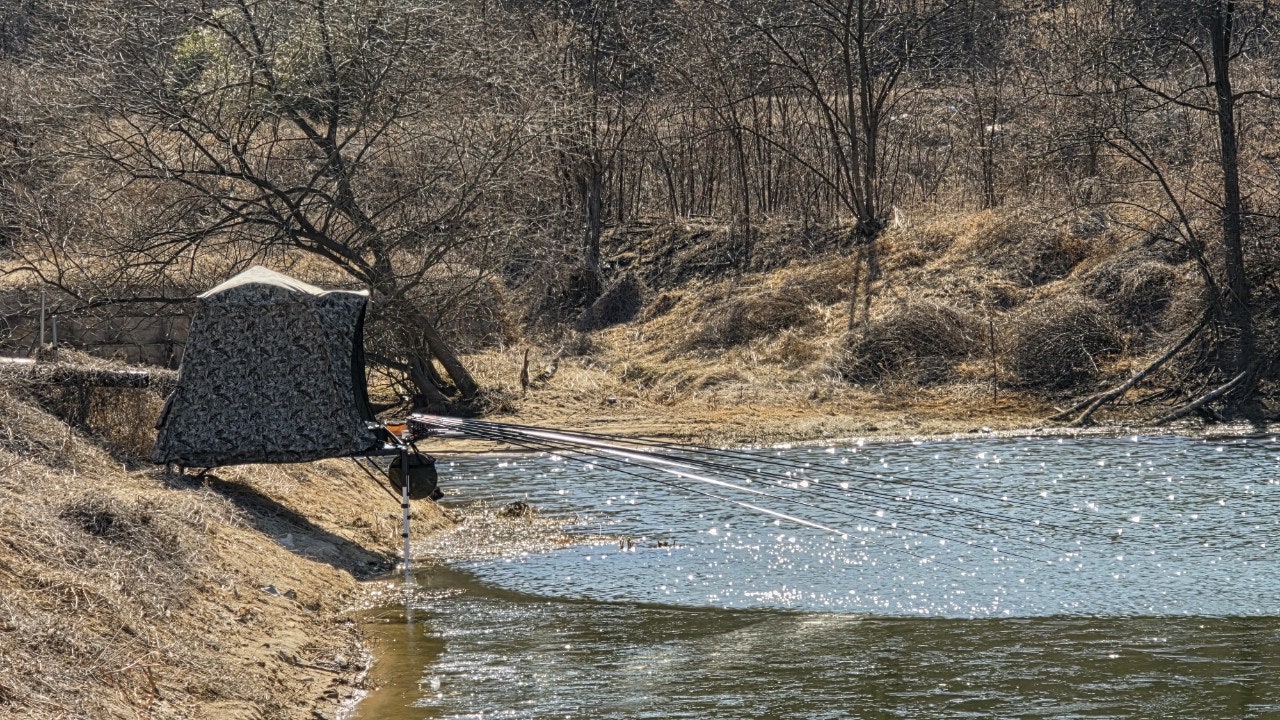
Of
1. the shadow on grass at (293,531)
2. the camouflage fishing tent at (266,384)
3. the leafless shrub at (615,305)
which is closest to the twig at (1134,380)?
the leafless shrub at (615,305)

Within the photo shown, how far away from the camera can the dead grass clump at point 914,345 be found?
21.1 m

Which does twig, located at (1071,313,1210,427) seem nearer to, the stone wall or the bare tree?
the bare tree

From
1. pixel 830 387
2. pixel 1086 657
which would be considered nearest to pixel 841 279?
pixel 830 387

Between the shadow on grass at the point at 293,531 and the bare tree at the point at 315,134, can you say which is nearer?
the shadow on grass at the point at 293,531

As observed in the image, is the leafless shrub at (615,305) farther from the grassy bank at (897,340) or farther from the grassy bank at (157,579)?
the grassy bank at (157,579)

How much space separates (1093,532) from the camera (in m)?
11.8

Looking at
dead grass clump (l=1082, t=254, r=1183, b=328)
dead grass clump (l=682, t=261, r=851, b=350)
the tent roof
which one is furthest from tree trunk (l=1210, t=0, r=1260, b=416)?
the tent roof

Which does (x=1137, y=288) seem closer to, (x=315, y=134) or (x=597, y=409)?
(x=597, y=409)

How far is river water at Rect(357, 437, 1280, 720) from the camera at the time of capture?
7.77 meters

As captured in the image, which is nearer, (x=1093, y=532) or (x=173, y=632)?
(x=173, y=632)

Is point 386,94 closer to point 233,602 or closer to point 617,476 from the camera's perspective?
point 617,476

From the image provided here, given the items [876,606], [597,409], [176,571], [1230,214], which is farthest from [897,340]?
[176,571]

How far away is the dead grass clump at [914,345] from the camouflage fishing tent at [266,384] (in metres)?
11.1

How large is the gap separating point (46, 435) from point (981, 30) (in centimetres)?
3150
